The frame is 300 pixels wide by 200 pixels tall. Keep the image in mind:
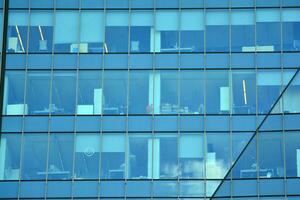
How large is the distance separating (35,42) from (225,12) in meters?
10.6

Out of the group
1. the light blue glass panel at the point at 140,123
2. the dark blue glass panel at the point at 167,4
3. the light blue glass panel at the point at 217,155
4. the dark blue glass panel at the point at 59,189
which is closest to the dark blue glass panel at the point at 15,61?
the light blue glass panel at the point at 140,123

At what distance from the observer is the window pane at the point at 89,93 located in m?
48.7

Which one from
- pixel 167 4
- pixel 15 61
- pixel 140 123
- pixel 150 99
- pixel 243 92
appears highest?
pixel 167 4

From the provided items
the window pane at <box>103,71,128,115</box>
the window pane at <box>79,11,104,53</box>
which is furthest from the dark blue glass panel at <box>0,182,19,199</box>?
the window pane at <box>79,11,104,53</box>

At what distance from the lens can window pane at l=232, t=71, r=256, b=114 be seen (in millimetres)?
48438

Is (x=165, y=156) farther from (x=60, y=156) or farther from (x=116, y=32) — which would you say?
(x=116, y=32)

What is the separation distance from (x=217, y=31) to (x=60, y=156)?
1096 cm

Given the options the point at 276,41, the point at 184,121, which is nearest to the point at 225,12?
the point at 276,41

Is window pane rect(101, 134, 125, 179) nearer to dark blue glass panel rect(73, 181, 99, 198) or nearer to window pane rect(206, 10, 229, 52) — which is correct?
dark blue glass panel rect(73, 181, 99, 198)

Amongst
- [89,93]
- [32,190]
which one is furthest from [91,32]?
[32,190]

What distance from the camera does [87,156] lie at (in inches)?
1890

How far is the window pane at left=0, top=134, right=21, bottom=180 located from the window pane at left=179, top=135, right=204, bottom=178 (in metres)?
8.63

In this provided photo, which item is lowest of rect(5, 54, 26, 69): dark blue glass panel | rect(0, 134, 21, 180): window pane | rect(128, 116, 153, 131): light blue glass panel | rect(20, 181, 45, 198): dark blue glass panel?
rect(20, 181, 45, 198): dark blue glass panel

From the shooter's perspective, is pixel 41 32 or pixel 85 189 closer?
pixel 85 189
